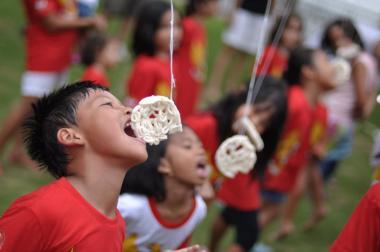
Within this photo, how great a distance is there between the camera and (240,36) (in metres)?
6.09

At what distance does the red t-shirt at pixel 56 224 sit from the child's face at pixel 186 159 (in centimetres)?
73

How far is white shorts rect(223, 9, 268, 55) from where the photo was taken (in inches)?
236

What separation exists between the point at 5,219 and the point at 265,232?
286 centimetres

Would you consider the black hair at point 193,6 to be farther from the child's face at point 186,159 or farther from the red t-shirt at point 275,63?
the child's face at point 186,159

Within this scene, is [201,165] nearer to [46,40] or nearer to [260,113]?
[260,113]

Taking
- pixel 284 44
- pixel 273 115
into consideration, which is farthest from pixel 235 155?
pixel 284 44

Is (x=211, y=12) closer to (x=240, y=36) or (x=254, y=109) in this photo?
(x=240, y=36)

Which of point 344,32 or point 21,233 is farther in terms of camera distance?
point 344,32

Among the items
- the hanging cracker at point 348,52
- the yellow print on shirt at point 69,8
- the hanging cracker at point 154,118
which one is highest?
the hanging cracker at point 154,118

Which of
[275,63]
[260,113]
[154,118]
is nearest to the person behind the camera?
[154,118]

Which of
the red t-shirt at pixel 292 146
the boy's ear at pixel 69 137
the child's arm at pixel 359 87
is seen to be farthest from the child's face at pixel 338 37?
the boy's ear at pixel 69 137

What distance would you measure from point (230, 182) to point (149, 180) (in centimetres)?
90

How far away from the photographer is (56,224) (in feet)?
5.77

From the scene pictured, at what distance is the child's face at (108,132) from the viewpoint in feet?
6.00
